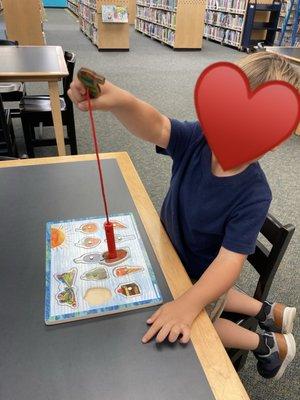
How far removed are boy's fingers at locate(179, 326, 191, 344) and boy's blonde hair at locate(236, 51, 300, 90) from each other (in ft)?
1.61

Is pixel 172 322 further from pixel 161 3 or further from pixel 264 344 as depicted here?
pixel 161 3

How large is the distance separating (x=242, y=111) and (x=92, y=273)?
1.44 feet

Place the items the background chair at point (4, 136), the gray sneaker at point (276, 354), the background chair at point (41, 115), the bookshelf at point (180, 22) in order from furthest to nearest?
1. the bookshelf at point (180, 22)
2. the background chair at point (41, 115)
3. the background chair at point (4, 136)
4. the gray sneaker at point (276, 354)

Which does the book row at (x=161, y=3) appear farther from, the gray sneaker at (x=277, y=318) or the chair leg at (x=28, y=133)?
the gray sneaker at (x=277, y=318)

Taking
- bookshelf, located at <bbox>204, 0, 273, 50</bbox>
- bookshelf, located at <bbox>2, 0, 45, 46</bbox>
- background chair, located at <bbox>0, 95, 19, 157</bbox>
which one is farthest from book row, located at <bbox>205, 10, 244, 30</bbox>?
background chair, located at <bbox>0, 95, 19, 157</bbox>

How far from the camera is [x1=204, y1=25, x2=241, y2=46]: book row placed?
7.39 m

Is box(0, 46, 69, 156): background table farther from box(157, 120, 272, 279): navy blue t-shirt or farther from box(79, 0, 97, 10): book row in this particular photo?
box(79, 0, 97, 10): book row

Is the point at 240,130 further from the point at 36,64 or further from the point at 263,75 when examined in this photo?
the point at 36,64

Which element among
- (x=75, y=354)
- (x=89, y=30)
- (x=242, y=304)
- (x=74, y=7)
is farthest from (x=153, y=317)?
(x=74, y=7)

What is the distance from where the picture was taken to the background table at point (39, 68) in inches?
82.4

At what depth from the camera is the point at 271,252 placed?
Result: 0.91 meters

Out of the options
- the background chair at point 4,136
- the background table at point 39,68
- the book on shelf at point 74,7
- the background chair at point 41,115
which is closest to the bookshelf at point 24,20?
the background table at point 39,68

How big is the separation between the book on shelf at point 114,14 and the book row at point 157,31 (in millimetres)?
1281

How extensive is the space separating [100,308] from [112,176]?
0.53 meters
